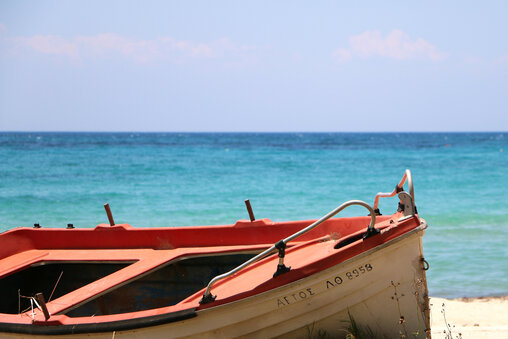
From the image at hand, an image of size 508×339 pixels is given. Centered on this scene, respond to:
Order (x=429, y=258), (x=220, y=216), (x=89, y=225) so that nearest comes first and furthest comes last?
1. (x=429, y=258)
2. (x=89, y=225)
3. (x=220, y=216)

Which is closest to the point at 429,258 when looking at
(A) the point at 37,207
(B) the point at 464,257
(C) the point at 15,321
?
(B) the point at 464,257

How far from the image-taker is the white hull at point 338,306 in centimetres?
424

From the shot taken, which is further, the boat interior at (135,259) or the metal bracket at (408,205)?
the boat interior at (135,259)

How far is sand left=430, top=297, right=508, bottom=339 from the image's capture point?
662cm

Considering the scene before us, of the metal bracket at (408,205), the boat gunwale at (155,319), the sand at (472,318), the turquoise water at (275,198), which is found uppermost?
the metal bracket at (408,205)

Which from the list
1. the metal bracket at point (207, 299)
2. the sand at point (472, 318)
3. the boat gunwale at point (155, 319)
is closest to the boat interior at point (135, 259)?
the boat gunwale at point (155, 319)

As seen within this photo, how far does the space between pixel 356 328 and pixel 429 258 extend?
267 inches

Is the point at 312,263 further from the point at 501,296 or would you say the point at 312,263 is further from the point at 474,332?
the point at 501,296

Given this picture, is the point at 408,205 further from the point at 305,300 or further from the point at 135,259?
the point at 135,259

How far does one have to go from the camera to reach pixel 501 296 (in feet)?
28.6

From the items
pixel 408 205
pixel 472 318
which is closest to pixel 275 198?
pixel 472 318

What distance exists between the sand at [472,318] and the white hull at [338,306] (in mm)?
2029

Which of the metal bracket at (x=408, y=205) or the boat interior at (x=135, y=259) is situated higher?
the metal bracket at (x=408, y=205)

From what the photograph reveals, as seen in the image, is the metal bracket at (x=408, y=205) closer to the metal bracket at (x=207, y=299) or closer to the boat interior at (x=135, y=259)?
the boat interior at (x=135, y=259)
